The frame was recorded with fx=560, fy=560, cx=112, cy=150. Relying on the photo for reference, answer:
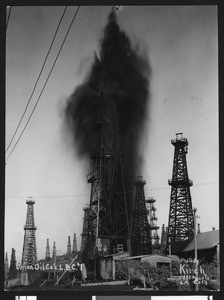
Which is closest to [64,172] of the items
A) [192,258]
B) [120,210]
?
[120,210]

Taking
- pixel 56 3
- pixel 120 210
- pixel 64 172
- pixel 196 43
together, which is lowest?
pixel 120 210

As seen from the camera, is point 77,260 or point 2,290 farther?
point 77,260

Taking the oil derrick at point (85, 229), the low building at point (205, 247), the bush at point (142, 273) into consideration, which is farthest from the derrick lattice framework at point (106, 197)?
the low building at point (205, 247)

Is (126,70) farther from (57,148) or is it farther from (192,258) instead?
(192,258)

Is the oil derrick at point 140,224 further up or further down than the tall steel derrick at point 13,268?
further up

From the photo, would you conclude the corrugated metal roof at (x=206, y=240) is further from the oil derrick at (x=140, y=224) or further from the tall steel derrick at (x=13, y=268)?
the tall steel derrick at (x=13, y=268)

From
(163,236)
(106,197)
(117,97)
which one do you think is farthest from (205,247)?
(117,97)

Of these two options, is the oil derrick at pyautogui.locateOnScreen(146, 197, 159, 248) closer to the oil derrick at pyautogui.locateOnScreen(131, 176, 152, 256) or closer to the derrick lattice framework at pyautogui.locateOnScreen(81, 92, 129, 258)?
the oil derrick at pyautogui.locateOnScreen(131, 176, 152, 256)
